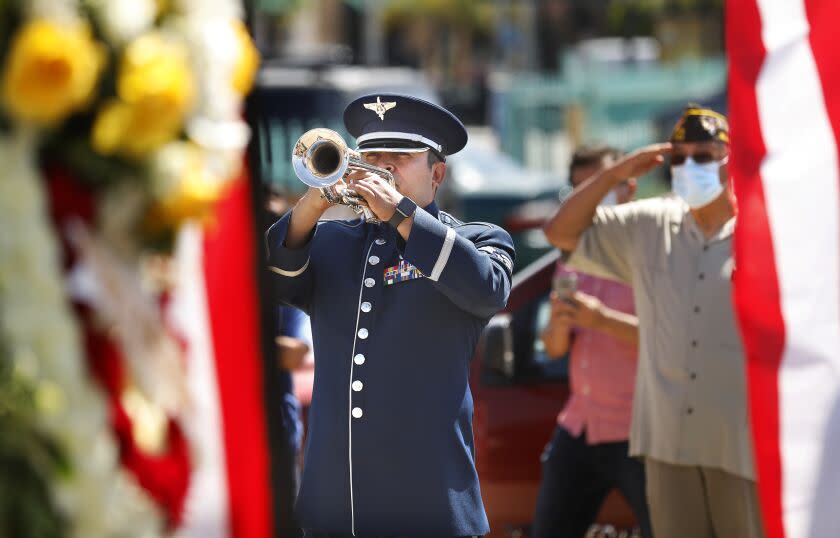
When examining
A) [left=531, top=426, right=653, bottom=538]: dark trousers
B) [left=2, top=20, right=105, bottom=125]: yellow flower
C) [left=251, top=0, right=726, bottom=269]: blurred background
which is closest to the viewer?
[left=2, top=20, right=105, bottom=125]: yellow flower

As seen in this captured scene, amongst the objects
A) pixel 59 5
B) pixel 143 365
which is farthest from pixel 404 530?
pixel 59 5

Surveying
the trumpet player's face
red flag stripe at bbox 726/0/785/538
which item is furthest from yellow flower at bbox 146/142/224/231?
red flag stripe at bbox 726/0/785/538

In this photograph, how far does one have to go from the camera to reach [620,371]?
5.43 metres

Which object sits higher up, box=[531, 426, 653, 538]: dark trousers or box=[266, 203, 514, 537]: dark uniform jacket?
box=[266, 203, 514, 537]: dark uniform jacket

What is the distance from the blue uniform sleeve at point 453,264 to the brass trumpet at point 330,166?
6.7 inches

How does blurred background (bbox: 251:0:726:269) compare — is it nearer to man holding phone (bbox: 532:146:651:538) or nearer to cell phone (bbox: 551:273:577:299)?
cell phone (bbox: 551:273:577:299)

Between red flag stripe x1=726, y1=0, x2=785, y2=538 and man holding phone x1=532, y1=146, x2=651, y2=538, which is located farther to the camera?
man holding phone x1=532, y1=146, x2=651, y2=538

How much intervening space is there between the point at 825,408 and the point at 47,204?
2.36 meters

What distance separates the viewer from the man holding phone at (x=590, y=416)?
5.31 metres

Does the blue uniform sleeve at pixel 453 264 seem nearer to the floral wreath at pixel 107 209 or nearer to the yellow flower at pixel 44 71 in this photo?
the floral wreath at pixel 107 209

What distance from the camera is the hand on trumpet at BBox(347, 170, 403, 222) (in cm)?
373

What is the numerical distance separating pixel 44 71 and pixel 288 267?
6.18ft

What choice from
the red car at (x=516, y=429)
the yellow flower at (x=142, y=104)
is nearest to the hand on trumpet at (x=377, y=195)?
the yellow flower at (x=142, y=104)

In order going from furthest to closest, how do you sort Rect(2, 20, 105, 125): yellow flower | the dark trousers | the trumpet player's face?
the dark trousers < the trumpet player's face < Rect(2, 20, 105, 125): yellow flower
